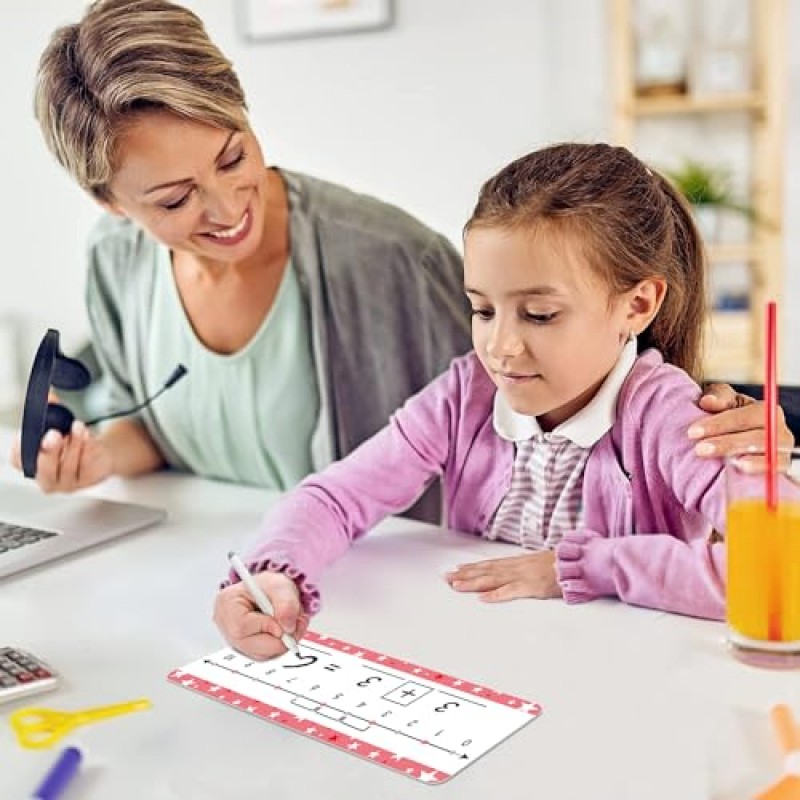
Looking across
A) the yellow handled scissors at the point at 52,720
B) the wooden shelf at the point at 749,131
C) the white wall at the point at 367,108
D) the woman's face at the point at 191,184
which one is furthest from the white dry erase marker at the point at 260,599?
the wooden shelf at the point at 749,131

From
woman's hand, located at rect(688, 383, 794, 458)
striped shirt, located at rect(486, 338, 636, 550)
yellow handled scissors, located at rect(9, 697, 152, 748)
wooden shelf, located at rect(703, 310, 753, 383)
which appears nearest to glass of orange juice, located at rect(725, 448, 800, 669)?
woman's hand, located at rect(688, 383, 794, 458)

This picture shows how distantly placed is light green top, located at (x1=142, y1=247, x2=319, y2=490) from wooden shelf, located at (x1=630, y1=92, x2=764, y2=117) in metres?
1.75

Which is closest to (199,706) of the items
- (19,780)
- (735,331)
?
(19,780)

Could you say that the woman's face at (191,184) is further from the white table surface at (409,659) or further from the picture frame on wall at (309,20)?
the picture frame on wall at (309,20)

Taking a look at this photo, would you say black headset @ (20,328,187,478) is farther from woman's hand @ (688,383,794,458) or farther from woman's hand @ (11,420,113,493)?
woman's hand @ (688,383,794,458)

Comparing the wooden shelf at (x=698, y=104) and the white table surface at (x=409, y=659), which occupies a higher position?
the wooden shelf at (x=698, y=104)

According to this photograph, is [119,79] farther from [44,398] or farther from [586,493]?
[586,493]

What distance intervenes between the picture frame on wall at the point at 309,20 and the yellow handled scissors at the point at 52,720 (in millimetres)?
1854

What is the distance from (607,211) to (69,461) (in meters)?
0.72

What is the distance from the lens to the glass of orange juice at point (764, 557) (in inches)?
32.9

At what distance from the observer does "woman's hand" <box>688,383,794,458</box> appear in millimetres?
995

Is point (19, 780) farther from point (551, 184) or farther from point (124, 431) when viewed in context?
point (124, 431)

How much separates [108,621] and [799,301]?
2.37 meters

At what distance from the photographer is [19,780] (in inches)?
29.6
